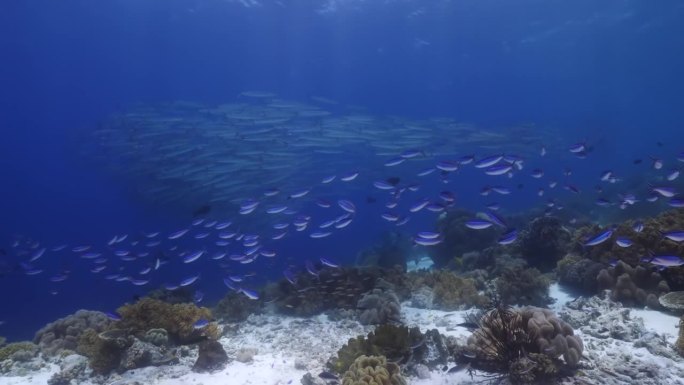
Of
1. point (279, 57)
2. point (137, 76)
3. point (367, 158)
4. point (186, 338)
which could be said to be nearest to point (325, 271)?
point (186, 338)

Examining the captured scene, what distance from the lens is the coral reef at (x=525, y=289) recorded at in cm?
970

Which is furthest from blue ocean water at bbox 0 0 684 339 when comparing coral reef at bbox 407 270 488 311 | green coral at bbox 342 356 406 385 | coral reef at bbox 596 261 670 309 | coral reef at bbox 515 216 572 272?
green coral at bbox 342 356 406 385

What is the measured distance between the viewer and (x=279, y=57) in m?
53.4

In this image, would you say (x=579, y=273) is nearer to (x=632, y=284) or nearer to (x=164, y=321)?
(x=632, y=284)

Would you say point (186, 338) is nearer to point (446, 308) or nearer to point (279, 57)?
point (446, 308)

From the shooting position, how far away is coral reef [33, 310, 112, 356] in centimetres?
1025

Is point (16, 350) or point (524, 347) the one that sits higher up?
point (524, 347)

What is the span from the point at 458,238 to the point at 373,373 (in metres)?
13.8

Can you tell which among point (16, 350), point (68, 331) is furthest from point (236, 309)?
point (16, 350)

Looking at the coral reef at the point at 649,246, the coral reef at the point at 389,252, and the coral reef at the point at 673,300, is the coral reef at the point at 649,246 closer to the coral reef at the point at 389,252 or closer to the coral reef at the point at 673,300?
the coral reef at the point at 673,300

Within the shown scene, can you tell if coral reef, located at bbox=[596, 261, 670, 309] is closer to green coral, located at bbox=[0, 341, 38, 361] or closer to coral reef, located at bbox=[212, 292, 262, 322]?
coral reef, located at bbox=[212, 292, 262, 322]

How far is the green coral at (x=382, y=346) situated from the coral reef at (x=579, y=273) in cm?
518

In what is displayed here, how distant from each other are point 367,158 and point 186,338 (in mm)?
34289

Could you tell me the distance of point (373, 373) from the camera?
5.94 m
